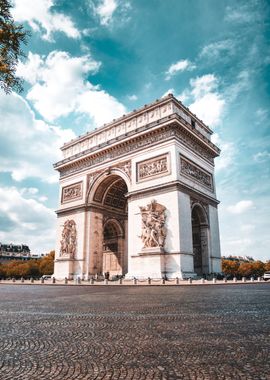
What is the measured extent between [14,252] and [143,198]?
95.9 metres

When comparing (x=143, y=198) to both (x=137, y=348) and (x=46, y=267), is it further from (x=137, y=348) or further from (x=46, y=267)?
(x=46, y=267)

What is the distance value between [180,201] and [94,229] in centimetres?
1019

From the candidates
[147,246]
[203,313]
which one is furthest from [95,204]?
[203,313]

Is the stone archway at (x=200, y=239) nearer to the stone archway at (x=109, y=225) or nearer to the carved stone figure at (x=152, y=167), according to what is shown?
the carved stone figure at (x=152, y=167)

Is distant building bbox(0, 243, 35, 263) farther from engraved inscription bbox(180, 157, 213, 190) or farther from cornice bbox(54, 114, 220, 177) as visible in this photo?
engraved inscription bbox(180, 157, 213, 190)

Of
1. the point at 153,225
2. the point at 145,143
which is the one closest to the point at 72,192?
the point at 145,143

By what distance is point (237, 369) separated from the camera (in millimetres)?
2246

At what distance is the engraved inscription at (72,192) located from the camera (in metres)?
30.7

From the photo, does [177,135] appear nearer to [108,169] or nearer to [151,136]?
[151,136]

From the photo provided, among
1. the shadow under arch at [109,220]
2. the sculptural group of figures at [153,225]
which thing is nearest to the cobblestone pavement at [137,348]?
the sculptural group of figures at [153,225]

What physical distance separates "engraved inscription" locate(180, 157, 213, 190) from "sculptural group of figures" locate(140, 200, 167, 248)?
367 cm

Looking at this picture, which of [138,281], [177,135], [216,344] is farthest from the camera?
[177,135]

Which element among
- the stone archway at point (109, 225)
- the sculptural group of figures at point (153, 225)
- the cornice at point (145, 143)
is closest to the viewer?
the sculptural group of figures at point (153, 225)

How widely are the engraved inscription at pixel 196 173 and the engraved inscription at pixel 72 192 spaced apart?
11444 millimetres
